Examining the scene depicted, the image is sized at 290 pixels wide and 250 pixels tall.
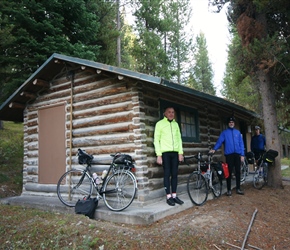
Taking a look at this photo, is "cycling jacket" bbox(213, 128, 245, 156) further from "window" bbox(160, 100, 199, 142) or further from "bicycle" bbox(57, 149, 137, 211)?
"bicycle" bbox(57, 149, 137, 211)

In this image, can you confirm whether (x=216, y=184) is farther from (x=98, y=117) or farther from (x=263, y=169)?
(x=98, y=117)

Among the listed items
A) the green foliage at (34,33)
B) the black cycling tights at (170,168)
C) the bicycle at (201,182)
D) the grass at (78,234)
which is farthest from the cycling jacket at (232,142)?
the green foliage at (34,33)

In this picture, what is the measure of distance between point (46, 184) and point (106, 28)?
983 cm

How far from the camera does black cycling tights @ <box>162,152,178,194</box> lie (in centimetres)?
604

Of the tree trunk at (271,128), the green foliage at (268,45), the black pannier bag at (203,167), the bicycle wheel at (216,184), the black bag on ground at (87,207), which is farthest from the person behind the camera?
the tree trunk at (271,128)

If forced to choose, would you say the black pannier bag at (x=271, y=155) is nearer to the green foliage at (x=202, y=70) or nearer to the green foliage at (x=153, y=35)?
the green foliage at (x=153, y=35)

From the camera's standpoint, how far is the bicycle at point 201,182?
21.3 feet

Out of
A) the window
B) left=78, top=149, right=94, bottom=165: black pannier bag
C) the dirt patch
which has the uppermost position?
the window

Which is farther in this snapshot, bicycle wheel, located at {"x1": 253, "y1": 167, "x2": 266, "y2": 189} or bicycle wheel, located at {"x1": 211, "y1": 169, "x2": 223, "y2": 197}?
bicycle wheel, located at {"x1": 253, "y1": 167, "x2": 266, "y2": 189}

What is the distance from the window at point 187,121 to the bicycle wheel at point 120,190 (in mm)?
2206

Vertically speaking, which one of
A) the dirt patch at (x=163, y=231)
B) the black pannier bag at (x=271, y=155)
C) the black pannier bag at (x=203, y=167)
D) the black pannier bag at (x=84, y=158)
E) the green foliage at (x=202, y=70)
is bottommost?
the dirt patch at (x=163, y=231)

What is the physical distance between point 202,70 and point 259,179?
2564cm

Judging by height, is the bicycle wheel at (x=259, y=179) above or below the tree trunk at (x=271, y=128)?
below

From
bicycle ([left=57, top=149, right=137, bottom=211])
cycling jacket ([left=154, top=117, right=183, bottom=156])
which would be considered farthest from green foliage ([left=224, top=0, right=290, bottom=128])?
bicycle ([left=57, top=149, right=137, bottom=211])
